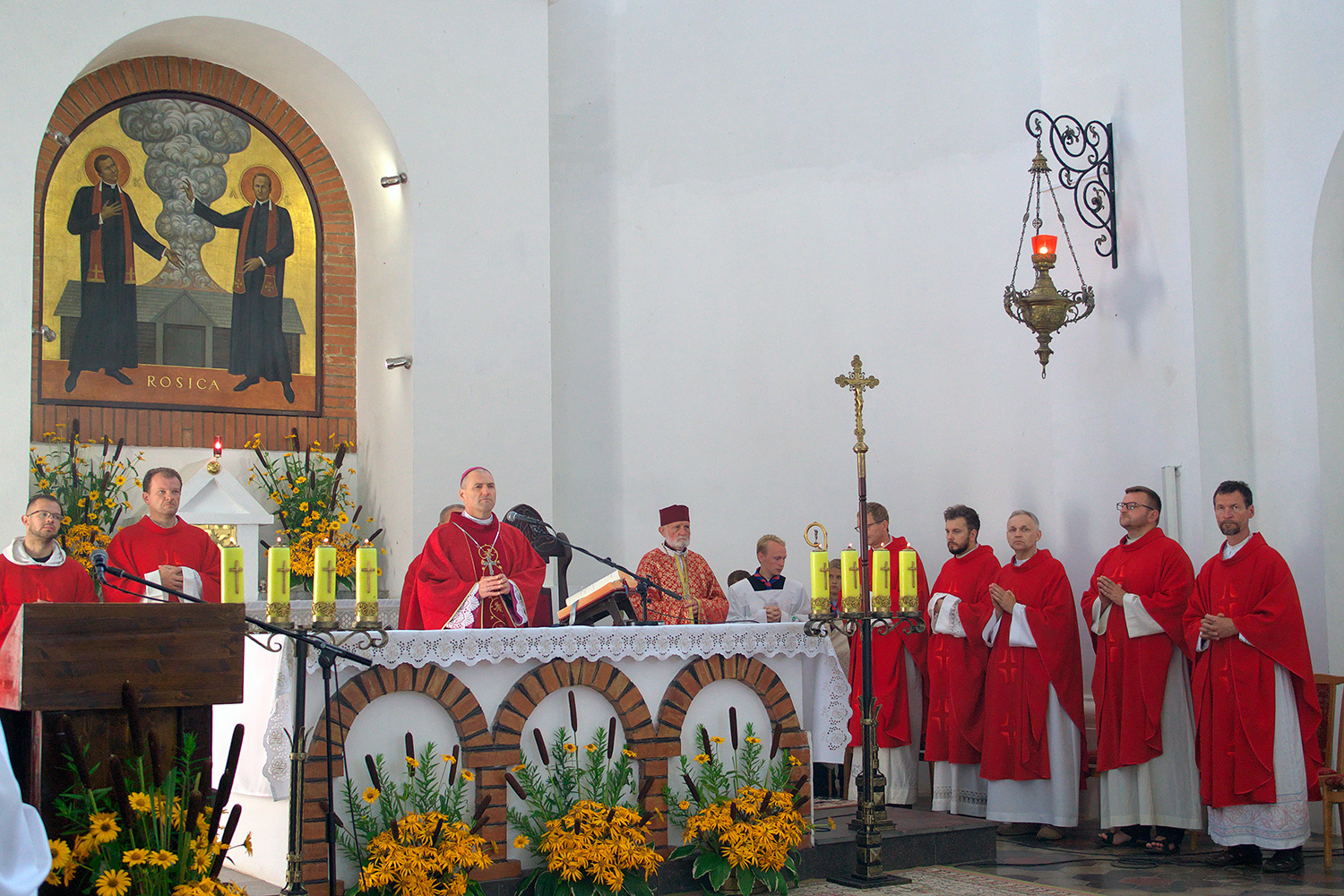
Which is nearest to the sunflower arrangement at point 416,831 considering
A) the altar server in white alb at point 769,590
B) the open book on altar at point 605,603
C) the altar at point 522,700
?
the altar at point 522,700

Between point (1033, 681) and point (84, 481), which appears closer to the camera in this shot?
point (1033, 681)

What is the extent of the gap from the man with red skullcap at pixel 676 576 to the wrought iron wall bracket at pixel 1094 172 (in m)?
2.94

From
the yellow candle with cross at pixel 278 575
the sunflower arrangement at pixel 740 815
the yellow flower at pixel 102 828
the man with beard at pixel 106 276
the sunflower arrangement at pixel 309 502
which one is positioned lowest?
the sunflower arrangement at pixel 740 815

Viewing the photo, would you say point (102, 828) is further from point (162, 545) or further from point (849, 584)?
point (162, 545)

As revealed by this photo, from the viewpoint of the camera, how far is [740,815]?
545 centimetres

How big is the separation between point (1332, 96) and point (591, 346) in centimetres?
455

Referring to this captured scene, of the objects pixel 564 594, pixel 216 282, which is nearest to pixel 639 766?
pixel 564 594

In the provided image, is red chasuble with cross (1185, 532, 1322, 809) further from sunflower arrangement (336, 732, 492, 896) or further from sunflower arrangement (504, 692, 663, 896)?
sunflower arrangement (336, 732, 492, 896)

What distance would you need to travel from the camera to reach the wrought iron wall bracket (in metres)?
7.76

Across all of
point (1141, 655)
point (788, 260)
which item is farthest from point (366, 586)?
point (788, 260)

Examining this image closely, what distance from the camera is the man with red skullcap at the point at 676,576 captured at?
7074mm

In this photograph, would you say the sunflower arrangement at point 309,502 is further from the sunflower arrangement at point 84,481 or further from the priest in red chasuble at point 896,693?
the priest in red chasuble at point 896,693

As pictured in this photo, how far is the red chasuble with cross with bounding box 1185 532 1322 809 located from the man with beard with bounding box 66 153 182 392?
6.37 metres

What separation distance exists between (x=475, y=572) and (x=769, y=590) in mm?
2340
